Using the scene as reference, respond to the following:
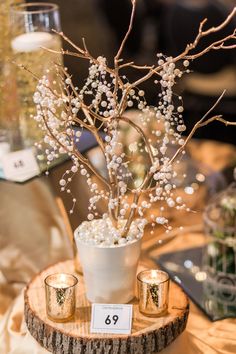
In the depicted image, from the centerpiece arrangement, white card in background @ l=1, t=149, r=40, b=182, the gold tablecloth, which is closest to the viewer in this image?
the centerpiece arrangement

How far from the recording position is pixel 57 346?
130 centimetres

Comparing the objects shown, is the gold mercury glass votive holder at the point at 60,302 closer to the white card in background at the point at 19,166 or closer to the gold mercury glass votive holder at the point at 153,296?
the gold mercury glass votive holder at the point at 153,296

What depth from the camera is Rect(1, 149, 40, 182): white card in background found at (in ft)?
5.46

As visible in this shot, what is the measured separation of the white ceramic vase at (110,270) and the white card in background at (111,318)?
1.6 inches

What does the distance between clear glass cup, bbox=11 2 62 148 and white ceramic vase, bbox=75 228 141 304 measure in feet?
1.87

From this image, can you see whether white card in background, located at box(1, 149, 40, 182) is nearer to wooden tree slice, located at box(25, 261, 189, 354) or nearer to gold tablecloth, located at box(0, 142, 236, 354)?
gold tablecloth, located at box(0, 142, 236, 354)

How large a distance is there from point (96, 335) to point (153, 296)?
0.14 m

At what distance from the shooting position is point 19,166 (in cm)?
170

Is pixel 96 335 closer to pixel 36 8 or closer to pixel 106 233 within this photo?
pixel 106 233

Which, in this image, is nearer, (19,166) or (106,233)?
(106,233)

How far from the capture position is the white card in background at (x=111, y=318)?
1289mm

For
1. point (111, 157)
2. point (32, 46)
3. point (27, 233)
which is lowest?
point (27, 233)

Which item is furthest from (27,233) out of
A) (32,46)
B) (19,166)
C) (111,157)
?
(111,157)

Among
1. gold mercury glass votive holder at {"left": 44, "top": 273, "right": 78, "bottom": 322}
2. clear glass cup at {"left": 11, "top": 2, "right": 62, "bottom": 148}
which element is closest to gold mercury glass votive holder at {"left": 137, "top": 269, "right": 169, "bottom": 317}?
gold mercury glass votive holder at {"left": 44, "top": 273, "right": 78, "bottom": 322}
